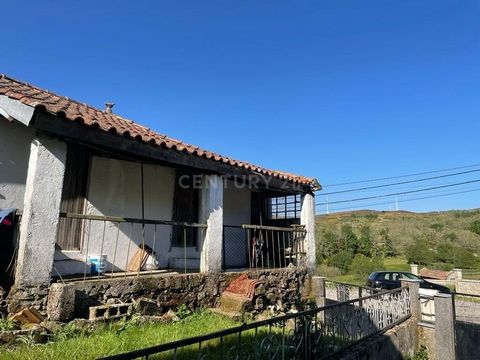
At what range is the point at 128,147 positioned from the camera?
5965mm

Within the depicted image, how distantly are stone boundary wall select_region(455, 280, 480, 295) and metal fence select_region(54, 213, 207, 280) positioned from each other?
68.0ft

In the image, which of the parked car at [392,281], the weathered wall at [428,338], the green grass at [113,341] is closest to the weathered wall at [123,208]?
the green grass at [113,341]

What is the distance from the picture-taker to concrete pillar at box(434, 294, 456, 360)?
7254 mm

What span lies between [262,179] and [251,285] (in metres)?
2.65

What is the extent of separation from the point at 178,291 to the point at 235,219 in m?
4.55

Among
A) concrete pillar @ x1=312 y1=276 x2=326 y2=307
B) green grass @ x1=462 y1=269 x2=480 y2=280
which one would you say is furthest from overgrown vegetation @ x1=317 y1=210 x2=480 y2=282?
concrete pillar @ x1=312 y1=276 x2=326 y2=307

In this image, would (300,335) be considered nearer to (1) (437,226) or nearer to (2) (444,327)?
(2) (444,327)

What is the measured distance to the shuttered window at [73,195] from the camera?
6.67 m

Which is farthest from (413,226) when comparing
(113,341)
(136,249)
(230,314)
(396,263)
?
(113,341)

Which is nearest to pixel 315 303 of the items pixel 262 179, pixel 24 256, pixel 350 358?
pixel 262 179

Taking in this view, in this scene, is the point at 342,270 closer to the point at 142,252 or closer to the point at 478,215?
the point at 142,252

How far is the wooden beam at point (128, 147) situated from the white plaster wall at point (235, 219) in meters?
2.15

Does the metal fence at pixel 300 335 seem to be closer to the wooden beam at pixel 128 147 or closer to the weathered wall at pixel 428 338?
the weathered wall at pixel 428 338

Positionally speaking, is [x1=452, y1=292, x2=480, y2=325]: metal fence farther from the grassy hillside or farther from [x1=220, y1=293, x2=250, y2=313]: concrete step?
the grassy hillside
